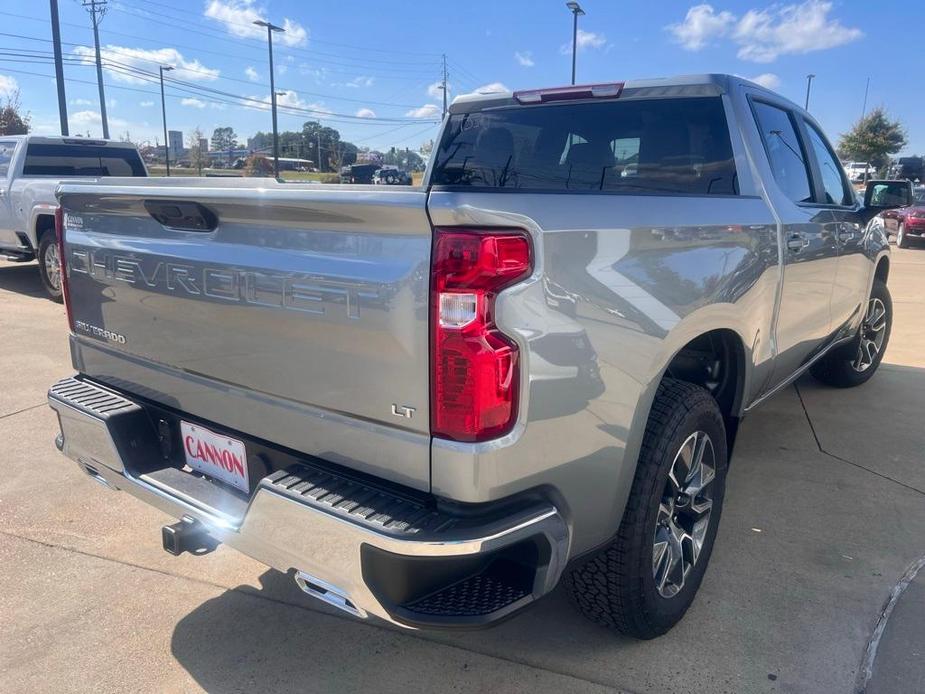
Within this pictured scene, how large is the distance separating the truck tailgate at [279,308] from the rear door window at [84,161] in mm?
7671

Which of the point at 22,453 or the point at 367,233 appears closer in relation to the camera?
the point at 367,233

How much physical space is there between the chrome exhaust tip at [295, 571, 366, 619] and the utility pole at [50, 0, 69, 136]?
50.6 ft

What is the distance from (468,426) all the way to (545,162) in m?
2.14

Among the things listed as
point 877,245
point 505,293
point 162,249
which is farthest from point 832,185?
point 162,249

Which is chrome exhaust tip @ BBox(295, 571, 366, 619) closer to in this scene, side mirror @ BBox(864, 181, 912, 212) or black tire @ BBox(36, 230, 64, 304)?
side mirror @ BBox(864, 181, 912, 212)

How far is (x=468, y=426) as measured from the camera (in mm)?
1778

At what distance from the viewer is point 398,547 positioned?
175 cm

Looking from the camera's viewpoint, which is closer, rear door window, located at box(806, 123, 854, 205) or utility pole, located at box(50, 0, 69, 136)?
rear door window, located at box(806, 123, 854, 205)

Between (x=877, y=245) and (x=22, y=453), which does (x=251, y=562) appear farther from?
(x=877, y=245)

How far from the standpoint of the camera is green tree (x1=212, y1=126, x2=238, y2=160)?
72069 mm

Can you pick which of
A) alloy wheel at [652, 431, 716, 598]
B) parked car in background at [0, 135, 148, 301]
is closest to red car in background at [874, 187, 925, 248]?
parked car in background at [0, 135, 148, 301]

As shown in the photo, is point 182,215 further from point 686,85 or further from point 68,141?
point 68,141

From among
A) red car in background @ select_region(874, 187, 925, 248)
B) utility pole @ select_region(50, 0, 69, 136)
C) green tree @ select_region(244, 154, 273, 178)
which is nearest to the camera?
utility pole @ select_region(50, 0, 69, 136)

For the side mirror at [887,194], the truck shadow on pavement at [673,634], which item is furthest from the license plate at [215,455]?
the side mirror at [887,194]
